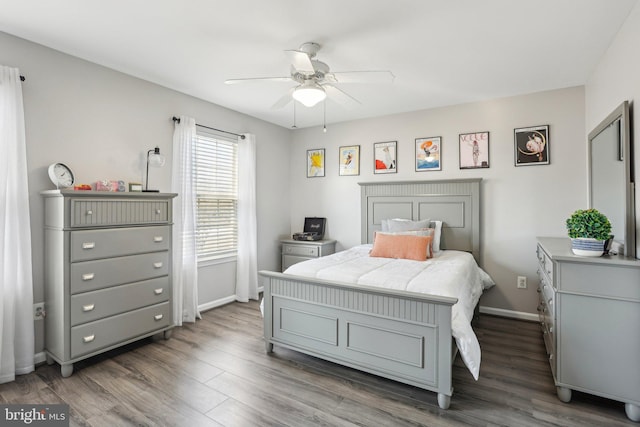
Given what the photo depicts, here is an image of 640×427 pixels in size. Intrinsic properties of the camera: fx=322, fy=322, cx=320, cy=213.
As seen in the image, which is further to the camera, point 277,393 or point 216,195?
point 216,195

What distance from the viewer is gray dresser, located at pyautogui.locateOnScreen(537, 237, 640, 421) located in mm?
1936

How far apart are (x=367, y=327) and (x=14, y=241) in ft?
8.85

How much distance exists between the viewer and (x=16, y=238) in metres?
2.41

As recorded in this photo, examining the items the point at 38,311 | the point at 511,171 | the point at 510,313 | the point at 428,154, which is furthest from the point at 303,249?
the point at 38,311

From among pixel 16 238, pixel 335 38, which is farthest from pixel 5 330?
pixel 335 38

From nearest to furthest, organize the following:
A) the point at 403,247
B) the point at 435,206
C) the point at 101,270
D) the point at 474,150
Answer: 1. the point at 101,270
2. the point at 403,247
3. the point at 474,150
4. the point at 435,206

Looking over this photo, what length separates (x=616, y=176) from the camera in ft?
7.84

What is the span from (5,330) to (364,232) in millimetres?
3780

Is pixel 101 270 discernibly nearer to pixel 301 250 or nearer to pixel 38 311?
pixel 38 311

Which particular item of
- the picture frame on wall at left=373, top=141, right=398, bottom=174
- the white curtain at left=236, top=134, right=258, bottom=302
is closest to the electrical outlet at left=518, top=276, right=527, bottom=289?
the picture frame on wall at left=373, top=141, right=398, bottom=174

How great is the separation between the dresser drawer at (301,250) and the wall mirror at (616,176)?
10.4ft

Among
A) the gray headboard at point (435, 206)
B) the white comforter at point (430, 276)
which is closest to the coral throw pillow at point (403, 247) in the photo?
the white comforter at point (430, 276)

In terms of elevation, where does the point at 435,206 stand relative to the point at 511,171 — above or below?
below

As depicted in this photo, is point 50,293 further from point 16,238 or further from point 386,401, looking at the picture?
point 386,401
